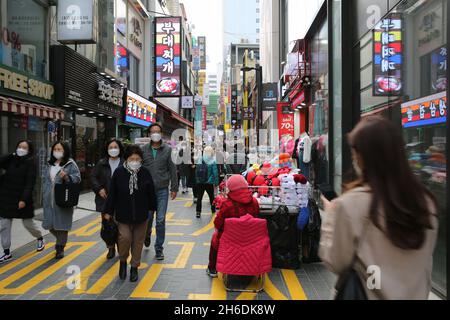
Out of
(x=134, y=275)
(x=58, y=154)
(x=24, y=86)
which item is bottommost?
(x=134, y=275)

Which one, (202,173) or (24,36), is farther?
(24,36)

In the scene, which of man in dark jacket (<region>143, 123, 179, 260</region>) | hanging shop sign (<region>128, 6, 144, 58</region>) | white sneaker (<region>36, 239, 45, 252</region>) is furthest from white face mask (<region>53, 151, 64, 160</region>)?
hanging shop sign (<region>128, 6, 144, 58</region>)

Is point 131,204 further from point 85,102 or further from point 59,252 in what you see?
point 85,102

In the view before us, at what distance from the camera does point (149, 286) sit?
17.4 feet

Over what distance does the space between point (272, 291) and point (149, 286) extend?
1.62m

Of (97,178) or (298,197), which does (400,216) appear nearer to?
(298,197)

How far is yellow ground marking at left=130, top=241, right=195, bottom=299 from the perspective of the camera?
16.3ft

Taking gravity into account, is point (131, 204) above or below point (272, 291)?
above

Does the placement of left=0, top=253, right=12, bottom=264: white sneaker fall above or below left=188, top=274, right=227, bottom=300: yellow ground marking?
above

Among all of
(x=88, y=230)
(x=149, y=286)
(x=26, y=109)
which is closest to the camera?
(x=149, y=286)

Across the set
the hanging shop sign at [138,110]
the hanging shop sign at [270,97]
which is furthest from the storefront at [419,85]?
the hanging shop sign at [270,97]

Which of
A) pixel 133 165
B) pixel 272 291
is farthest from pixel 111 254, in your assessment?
pixel 272 291

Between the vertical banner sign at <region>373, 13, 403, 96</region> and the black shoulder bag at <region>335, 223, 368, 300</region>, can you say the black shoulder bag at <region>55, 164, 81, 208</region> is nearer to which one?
the vertical banner sign at <region>373, 13, 403, 96</region>

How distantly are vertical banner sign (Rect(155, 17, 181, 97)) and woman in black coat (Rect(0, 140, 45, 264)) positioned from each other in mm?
18594
